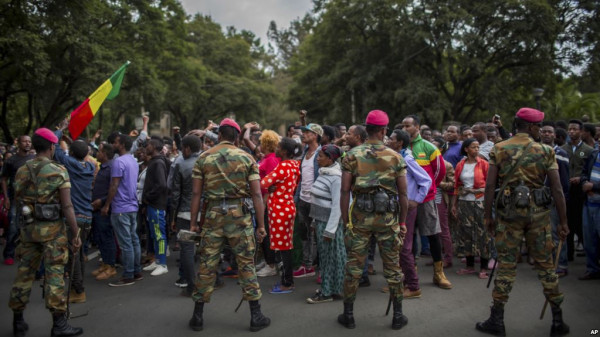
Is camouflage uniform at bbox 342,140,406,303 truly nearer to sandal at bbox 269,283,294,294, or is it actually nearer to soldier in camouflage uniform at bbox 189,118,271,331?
soldier in camouflage uniform at bbox 189,118,271,331

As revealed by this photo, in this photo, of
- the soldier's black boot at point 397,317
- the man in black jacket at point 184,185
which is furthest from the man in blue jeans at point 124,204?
the soldier's black boot at point 397,317

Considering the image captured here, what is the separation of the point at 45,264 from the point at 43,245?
0.20 meters

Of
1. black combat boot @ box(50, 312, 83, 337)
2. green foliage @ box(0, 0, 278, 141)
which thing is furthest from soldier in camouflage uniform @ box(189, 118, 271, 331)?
green foliage @ box(0, 0, 278, 141)

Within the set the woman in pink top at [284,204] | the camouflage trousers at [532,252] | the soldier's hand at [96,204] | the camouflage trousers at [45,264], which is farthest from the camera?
the soldier's hand at [96,204]

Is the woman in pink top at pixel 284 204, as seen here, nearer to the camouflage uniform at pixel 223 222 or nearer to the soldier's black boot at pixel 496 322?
the camouflage uniform at pixel 223 222

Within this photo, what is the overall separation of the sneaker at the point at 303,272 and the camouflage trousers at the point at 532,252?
297cm

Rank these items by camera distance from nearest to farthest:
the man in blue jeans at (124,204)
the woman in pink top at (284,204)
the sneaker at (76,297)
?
the sneaker at (76,297)
the woman in pink top at (284,204)
the man in blue jeans at (124,204)

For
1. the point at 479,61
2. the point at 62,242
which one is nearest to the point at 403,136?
the point at 62,242

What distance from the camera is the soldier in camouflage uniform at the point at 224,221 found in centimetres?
464

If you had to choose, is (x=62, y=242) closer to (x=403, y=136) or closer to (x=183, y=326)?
(x=183, y=326)

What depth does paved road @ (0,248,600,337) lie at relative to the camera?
4.66 metres

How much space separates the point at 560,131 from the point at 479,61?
58.0 ft

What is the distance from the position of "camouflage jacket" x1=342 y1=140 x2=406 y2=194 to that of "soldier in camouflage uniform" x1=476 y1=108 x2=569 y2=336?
1.04 m

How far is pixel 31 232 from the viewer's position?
4.49m
